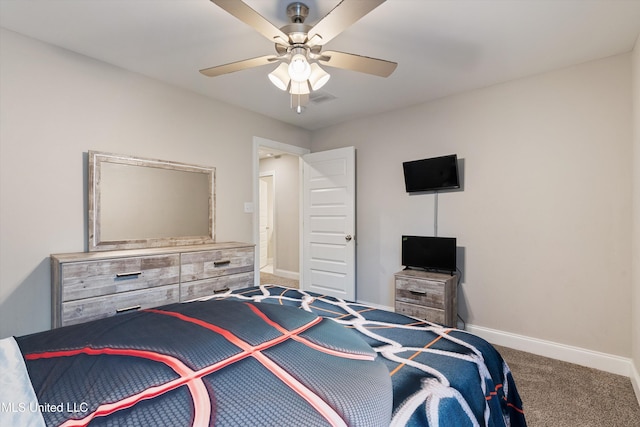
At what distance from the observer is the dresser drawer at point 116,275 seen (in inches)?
81.7

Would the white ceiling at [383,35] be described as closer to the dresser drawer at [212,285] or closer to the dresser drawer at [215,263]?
the dresser drawer at [215,263]

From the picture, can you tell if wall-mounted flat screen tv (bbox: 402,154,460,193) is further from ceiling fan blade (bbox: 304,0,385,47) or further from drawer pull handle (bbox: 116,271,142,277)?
drawer pull handle (bbox: 116,271,142,277)

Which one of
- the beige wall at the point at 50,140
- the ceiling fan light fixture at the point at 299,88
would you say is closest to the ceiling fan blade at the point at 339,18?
the ceiling fan light fixture at the point at 299,88

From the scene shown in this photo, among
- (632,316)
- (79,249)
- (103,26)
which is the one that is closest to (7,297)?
(79,249)

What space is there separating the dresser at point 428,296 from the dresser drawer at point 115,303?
6.98 ft

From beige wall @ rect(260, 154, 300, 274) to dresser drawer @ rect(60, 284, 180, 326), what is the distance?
336 cm

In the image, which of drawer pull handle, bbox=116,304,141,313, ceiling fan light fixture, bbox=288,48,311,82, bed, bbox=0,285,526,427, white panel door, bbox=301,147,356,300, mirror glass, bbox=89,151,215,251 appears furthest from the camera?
white panel door, bbox=301,147,356,300

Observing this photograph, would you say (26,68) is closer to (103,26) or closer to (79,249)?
(103,26)

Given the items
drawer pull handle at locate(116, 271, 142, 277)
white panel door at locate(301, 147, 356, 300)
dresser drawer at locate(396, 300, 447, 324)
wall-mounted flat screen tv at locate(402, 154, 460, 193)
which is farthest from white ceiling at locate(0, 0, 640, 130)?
dresser drawer at locate(396, 300, 447, 324)

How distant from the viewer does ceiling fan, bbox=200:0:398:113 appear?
4.76 ft

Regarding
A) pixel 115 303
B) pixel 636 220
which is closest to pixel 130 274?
pixel 115 303

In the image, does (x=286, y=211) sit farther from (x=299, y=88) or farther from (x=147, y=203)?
(x=299, y=88)

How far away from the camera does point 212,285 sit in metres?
2.83

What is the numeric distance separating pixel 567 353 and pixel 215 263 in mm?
3204
